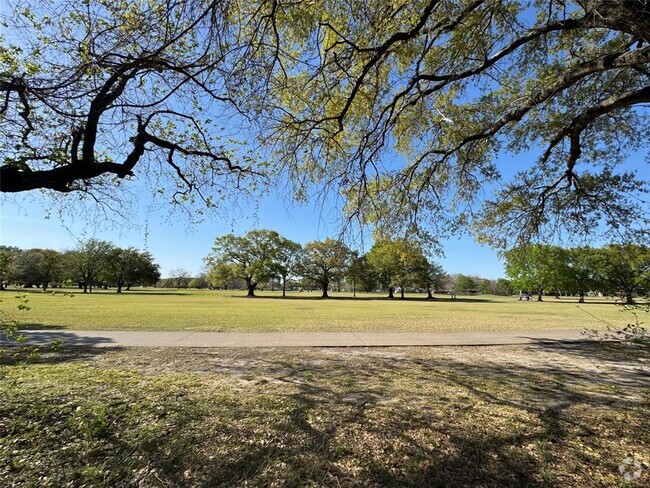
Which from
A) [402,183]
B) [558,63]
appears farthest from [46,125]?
[558,63]

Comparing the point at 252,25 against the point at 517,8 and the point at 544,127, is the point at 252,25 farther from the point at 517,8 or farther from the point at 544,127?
the point at 544,127

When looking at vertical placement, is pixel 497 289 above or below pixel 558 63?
below

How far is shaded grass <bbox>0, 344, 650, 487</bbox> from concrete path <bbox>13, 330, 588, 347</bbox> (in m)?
2.39

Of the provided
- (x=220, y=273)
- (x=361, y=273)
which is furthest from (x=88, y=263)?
(x=361, y=273)

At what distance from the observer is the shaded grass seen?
289 centimetres

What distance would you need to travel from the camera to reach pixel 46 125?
14.9 feet

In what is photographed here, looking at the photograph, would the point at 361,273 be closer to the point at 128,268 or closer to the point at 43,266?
the point at 128,268

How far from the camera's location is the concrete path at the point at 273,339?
8.87 m

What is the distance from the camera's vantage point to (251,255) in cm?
5709

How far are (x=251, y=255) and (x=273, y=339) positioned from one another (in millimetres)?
48864

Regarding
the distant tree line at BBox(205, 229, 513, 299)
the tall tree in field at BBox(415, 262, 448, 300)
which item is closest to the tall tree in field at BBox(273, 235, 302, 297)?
the distant tree line at BBox(205, 229, 513, 299)

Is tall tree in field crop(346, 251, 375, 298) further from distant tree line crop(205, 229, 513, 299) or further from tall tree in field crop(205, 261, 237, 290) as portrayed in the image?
tall tree in field crop(205, 261, 237, 290)

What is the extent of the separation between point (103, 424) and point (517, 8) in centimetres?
852

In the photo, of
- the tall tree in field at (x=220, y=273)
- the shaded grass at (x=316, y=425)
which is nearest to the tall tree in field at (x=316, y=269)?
the tall tree in field at (x=220, y=273)
